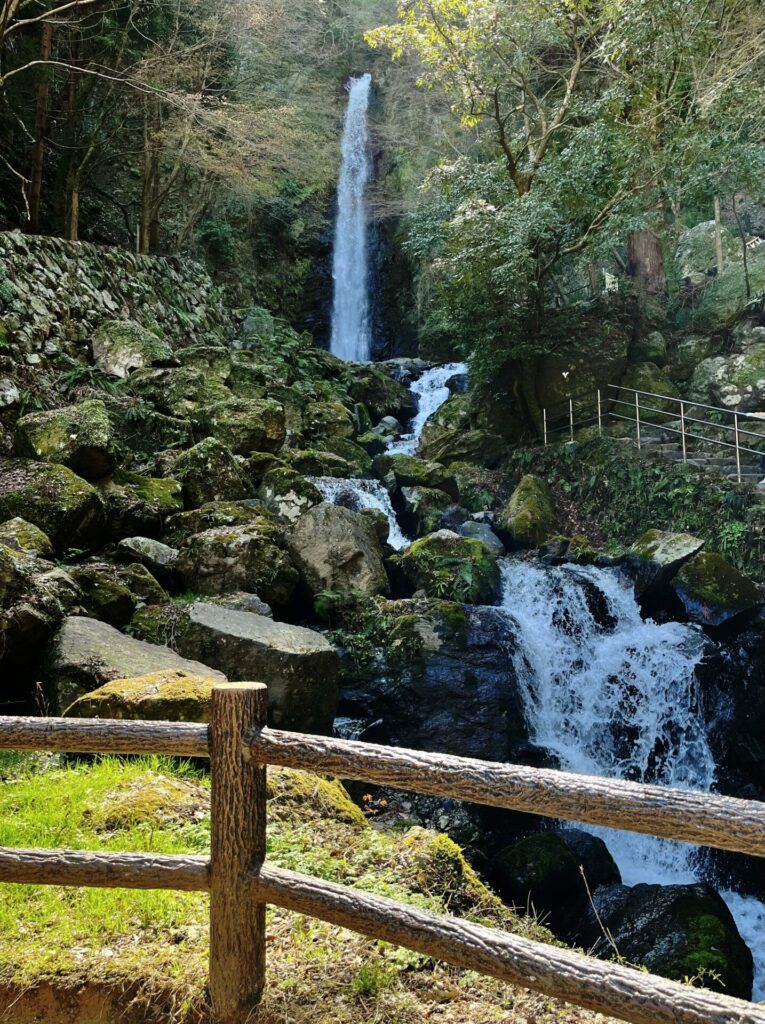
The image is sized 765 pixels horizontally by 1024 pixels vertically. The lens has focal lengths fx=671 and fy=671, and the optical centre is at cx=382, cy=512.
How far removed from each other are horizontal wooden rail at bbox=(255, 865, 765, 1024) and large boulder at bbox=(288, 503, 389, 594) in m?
5.93

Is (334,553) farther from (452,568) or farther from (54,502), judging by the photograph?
(54,502)

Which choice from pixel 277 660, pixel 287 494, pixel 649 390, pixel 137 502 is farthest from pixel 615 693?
pixel 649 390

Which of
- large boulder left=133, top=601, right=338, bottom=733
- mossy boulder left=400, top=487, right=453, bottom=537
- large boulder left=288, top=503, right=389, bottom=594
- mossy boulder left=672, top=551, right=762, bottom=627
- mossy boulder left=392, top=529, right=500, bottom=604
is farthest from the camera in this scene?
mossy boulder left=400, top=487, right=453, bottom=537

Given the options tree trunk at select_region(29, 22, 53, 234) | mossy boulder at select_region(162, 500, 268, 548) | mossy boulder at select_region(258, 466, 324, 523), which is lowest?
mossy boulder at select_region(162, 500, 268, 548)

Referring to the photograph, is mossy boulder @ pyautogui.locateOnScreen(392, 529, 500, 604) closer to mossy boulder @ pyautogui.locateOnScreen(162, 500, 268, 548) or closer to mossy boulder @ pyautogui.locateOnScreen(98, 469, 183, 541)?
mossy boulder @ pyautogui.locateOnScreen(162, 500, 268, 548)

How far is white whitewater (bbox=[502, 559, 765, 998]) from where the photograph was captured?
22.7 feet

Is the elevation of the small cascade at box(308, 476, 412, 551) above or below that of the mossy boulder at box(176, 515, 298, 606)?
above

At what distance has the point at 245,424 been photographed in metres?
9.88

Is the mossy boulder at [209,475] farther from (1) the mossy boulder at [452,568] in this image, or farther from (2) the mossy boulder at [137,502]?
(1) the mossy boulder at [452,568]

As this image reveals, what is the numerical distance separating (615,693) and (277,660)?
4157mm

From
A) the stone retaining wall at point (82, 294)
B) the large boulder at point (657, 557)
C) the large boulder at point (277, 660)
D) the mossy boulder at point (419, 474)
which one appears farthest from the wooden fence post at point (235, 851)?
the mossy boulder at point (419, 474)

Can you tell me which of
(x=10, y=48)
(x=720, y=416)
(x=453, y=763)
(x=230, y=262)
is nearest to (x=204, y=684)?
(x=453, y=763)

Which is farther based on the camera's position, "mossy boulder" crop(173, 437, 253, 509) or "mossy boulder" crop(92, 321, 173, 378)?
"mossy boulder" crop(92, 321, 173, 378)

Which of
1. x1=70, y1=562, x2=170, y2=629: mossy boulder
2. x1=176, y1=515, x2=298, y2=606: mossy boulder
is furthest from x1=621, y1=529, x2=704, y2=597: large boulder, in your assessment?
x1=70, y1=562, x2=170, y2=629: mossy boulder
